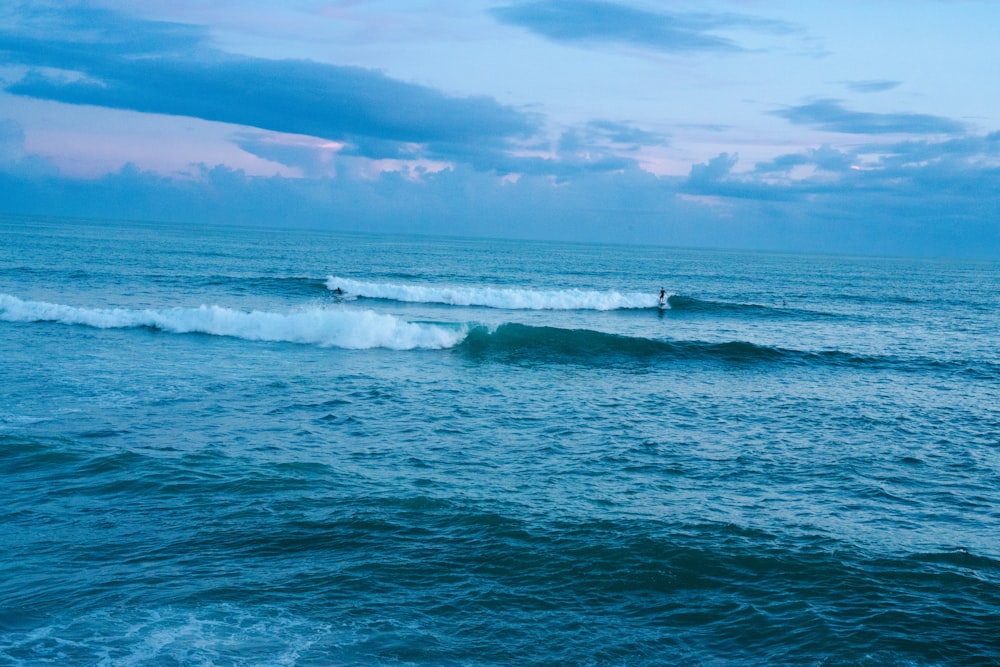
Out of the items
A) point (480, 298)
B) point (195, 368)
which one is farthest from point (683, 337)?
point (195, 368)

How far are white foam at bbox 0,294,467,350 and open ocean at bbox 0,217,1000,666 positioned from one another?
2.76 ft

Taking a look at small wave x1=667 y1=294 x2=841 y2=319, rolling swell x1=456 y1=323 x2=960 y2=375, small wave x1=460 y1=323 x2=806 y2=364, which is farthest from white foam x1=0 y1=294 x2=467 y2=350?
small wave x1=667 y1=294 x2=841 y2=319

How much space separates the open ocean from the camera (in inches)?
338

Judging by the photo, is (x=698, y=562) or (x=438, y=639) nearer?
(x=438, y=639)

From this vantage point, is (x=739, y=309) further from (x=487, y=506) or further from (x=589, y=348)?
(x=487, y=506)

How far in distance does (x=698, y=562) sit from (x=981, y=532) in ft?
17.3

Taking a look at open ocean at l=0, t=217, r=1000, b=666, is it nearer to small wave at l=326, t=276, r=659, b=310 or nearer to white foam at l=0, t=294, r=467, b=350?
white foam at l=0, t=294, r=467, b=350

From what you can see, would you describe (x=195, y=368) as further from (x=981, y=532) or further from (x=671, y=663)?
(x=981, y=532)

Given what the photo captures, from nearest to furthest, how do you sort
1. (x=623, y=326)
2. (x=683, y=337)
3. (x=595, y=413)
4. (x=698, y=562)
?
(x=698, y=562)
(x=595, y=413)
(x=683, y=337)
(x=623, y=326)

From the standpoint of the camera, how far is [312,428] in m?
16.7

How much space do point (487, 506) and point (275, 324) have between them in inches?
837

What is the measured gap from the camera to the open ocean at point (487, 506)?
8.59 meters

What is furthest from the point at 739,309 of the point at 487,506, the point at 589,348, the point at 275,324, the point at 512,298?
the point at 487,506

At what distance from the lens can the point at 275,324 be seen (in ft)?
102
